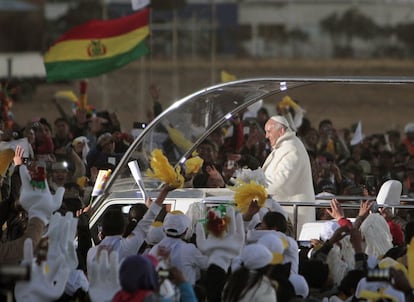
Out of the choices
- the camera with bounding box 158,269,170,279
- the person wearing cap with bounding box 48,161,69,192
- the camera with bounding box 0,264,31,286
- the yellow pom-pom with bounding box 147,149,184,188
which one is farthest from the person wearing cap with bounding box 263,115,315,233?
the camera with bounding box 0,264,31,286

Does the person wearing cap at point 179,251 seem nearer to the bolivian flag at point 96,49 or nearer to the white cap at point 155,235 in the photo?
the white cap at point 155,235

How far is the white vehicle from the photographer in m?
14.0

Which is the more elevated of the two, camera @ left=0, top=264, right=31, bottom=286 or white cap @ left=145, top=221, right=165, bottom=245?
camera @ left=0, top=264, right=31, bottom=286

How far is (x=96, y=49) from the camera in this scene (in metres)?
24.1

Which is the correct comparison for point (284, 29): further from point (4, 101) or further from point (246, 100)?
point (246, 100)

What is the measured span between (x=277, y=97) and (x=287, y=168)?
19853 mm

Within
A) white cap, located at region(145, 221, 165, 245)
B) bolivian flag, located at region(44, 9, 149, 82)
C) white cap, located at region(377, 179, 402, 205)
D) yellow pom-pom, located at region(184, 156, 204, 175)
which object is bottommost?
white cap, located at region(145, 221, 165, 245)

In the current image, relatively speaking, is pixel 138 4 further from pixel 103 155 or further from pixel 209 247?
pixel 209 247

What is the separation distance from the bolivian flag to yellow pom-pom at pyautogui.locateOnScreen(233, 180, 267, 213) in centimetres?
1149

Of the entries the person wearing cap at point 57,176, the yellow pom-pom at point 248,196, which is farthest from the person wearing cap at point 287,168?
the person wearing cap at point 57,176

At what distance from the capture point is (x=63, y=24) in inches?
1882

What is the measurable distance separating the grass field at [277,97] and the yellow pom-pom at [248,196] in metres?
19.9

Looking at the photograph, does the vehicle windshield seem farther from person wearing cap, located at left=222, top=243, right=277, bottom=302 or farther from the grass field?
the grass field

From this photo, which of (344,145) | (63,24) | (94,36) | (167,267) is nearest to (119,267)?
(167,267)
